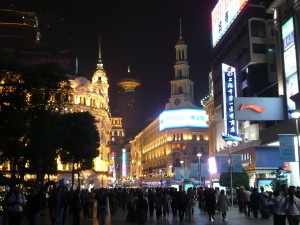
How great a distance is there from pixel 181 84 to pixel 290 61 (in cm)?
9064

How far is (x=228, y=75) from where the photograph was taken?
58000 millimetres

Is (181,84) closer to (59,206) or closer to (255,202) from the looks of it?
(255,202)

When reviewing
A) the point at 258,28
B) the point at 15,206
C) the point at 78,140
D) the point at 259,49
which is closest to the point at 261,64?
the point at 259,49

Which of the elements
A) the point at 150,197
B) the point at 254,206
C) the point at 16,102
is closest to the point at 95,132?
the point at 16,102

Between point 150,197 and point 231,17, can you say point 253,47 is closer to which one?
point 231,17

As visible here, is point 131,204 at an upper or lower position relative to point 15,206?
lower

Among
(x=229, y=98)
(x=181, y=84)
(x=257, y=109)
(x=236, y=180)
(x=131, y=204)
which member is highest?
(x=181, y=84)

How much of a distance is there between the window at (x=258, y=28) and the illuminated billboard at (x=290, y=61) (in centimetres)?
1208

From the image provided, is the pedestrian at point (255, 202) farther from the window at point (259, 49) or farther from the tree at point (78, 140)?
the tree at point (78, 140)

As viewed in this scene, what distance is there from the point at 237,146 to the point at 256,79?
9652 mm

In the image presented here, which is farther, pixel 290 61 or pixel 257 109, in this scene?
pixel 257 109

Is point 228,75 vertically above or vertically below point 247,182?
above

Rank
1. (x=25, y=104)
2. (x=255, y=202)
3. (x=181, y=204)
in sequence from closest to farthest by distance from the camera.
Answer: (x=181, y=204), (x=255, y=202), (x=25, y=104)

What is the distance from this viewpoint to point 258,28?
55.0m
